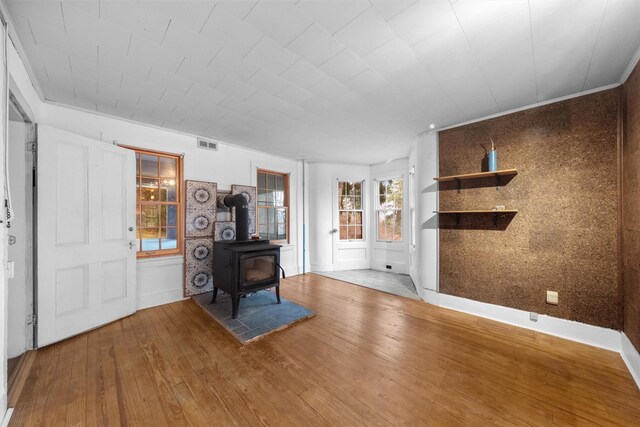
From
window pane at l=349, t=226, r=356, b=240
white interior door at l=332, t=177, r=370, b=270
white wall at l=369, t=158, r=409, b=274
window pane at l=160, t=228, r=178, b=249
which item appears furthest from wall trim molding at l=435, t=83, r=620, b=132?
window pane at l=160, t=228, r=178, b=249

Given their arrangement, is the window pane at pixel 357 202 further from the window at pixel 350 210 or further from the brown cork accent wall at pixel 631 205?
the brown cork accent wall at pixel 631 205

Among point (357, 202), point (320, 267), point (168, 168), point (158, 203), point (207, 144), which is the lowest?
point (320, 267)

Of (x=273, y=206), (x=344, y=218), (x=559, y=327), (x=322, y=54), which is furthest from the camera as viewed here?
(x=344, y=218)

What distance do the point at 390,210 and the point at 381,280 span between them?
63.7 inches

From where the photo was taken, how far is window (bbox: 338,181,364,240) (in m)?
5.70

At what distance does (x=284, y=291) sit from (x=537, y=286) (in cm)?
332

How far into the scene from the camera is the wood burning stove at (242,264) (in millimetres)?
2953

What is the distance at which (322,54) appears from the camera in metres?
1.88

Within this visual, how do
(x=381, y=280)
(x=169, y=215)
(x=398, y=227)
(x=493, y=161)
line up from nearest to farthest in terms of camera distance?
(x=493, y=161), (x=169, y=215), (x=381, y=280), (x=398, y=227)

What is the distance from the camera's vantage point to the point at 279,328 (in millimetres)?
2666

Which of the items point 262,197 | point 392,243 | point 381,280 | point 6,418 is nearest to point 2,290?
point 6,418

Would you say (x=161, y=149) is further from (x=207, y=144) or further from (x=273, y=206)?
(x=273, y=206)

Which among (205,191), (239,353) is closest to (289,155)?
(205,191)

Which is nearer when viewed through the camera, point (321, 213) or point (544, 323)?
point (544, 323)
